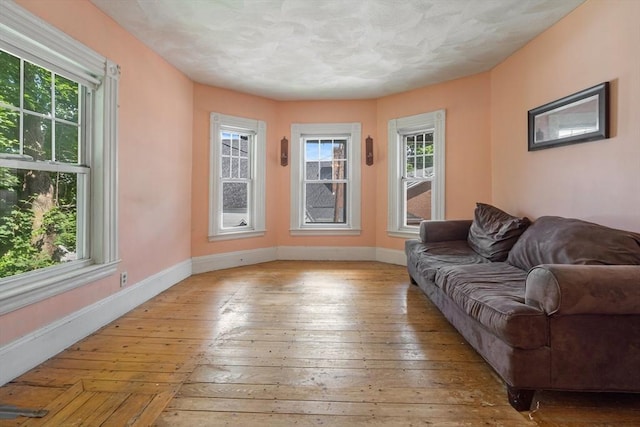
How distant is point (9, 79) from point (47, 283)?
1.26 m

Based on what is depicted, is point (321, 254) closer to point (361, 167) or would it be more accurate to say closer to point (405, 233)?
point (405, 233)

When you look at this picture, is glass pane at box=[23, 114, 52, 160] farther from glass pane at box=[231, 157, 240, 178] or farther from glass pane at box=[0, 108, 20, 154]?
glass pane at box=[231, 157, 240, 178]

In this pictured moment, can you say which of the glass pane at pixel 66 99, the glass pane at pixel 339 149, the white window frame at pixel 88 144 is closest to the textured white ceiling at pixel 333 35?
the white window frame at pixel 88 144

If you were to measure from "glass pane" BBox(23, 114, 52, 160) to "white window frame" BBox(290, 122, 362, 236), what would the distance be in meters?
3.24

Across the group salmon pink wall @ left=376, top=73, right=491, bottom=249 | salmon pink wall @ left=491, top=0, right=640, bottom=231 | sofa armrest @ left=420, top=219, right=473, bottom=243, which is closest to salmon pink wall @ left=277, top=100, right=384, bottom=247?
salmon pink wall @ left=376, top=73, right=491, bottom=249

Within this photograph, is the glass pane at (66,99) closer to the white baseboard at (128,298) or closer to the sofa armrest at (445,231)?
the white baseboard at (128,298)

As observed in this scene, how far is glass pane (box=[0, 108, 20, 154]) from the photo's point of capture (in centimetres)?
192

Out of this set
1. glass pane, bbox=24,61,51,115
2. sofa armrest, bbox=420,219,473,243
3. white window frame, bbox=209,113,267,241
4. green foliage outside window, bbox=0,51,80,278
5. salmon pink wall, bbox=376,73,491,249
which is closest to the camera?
green foliage outside window, bbox=0,51,80,278

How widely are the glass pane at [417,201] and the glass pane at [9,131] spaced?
14.0 ft

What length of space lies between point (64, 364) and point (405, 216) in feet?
13.7

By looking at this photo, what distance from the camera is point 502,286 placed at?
2.07 metres

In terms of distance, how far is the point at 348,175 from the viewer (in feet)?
17.0

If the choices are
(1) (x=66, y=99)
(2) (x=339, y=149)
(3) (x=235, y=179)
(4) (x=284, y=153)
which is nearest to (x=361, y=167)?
(2) (x=339, y=149)

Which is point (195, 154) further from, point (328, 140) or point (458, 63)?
point (458, 63)
